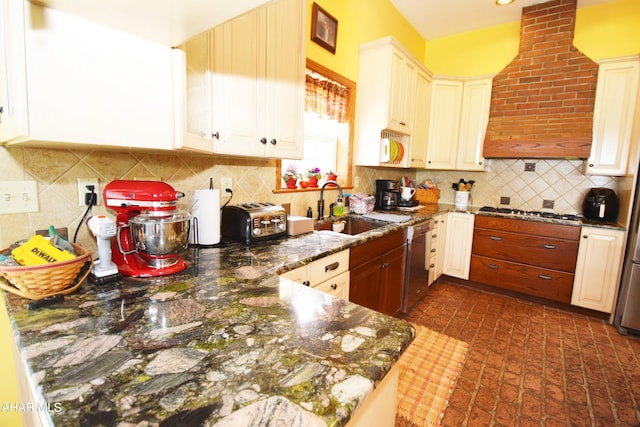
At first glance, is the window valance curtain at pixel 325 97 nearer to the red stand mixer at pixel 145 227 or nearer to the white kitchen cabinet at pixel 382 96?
the white kitchen cabinet at pixel 382 96

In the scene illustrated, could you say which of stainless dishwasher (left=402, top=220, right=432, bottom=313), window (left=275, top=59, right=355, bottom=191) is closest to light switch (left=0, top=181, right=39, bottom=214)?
window (left=275, top=59, right=355, bottom=191)

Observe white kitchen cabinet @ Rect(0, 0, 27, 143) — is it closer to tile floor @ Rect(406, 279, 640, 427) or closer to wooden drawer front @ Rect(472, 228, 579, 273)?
tile floor @ Rect(406, 279, 640, 427)

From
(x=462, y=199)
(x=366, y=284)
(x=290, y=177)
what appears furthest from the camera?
(x=462, y=199)

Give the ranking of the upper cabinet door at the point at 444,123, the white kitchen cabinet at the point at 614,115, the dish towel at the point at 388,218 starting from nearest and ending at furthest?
1. the dish towel at the point at 388,218
2. the white kitchen cabinet at the point at 614,115
3. the upper cabinet door at the point at 444,123

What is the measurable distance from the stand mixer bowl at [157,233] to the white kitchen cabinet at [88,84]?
0.27 meters

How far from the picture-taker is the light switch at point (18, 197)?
42.1 inches

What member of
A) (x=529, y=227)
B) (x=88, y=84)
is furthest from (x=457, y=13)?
(x=88, y=84)

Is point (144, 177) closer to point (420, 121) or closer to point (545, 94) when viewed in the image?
point (420, 121)

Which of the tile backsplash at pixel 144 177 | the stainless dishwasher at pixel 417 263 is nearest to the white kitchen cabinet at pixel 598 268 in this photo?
the tile backsplash at pixel 144 177

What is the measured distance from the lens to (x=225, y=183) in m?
1.82

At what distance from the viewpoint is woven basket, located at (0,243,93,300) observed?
33.2 inches

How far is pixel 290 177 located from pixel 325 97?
2.62 feet

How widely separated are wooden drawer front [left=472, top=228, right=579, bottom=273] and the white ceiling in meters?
2.38

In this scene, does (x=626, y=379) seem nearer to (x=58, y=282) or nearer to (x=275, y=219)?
(x=275, y=219)
